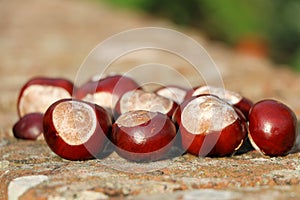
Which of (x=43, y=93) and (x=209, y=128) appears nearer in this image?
(x=209, y=128)

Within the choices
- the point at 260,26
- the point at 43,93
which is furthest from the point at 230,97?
the point at 260,26

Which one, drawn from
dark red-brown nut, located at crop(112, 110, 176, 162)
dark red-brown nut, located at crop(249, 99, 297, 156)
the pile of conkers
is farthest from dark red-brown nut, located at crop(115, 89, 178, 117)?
dark red-brown nut, located at crop(249, 99, 297, 156)

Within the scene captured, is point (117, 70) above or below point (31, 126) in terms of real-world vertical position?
above

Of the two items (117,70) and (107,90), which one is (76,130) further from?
(117,70)

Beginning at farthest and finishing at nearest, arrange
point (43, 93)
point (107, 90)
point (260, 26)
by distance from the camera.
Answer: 1. point (260, 26)
2. point (43, 93)
3. point (107, 90)

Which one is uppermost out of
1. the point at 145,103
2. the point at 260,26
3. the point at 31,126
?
the point at 260,26

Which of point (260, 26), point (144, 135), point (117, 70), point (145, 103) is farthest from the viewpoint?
point (260, 26)

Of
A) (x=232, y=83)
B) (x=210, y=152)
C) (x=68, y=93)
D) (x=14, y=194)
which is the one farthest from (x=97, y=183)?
(x=232, y=83)
